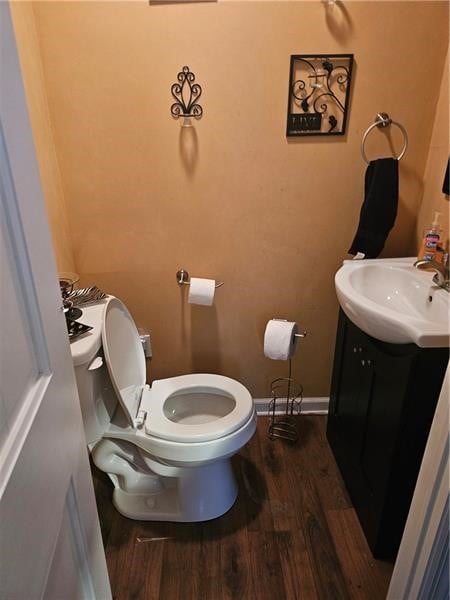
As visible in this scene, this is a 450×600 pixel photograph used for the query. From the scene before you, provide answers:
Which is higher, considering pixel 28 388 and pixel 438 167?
pixel 438 167

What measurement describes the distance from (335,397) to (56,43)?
177 centimetres

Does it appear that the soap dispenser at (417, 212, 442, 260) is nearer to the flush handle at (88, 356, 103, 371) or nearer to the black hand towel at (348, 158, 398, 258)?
the black hand towel at (348, 158, 398, 258)

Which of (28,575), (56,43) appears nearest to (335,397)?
(28,575)

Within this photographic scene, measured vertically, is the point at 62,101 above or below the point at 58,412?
above

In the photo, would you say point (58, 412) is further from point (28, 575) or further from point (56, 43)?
point (56, 43)

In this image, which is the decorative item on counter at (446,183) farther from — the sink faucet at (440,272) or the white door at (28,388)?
the white door at (28,388)

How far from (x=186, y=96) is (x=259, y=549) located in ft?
5.60

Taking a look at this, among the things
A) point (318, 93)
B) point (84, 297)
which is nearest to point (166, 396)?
point (84, 297)

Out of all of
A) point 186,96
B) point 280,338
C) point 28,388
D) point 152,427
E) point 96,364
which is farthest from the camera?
point 280,338

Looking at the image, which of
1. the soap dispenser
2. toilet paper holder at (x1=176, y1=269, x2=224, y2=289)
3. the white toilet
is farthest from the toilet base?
the soap dispenser

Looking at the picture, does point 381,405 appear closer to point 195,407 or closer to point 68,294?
point 195,407

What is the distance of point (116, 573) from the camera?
4.75ft

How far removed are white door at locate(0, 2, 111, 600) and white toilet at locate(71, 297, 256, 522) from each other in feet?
1.64

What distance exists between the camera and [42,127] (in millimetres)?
1508
